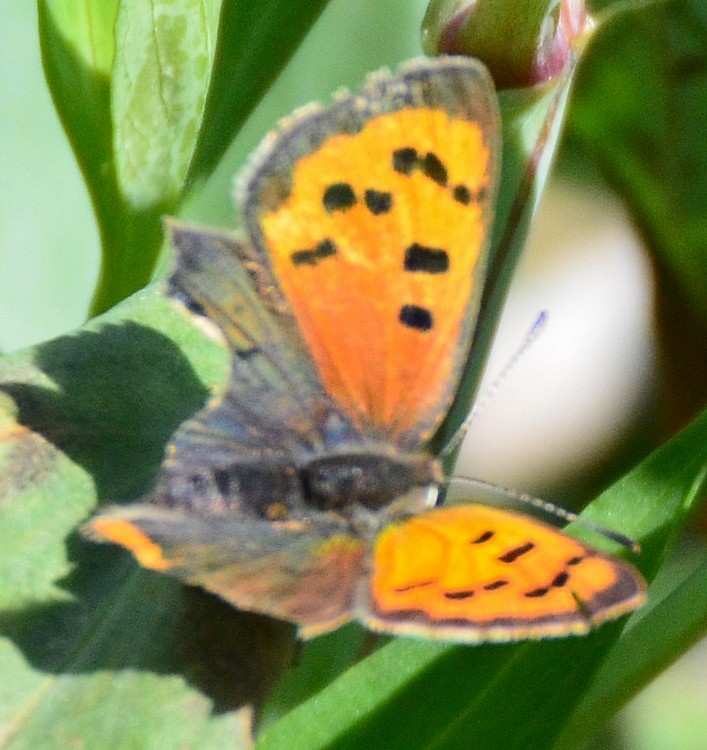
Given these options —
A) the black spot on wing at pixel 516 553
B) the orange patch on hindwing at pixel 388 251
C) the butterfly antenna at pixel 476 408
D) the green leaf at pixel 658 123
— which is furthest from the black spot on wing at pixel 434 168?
the green leaf at pixel 658 123

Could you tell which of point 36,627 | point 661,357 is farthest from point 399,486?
point 661,357

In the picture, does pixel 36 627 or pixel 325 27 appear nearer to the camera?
pixel 36 627

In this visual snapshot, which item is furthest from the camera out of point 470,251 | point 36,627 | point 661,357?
point 661,357

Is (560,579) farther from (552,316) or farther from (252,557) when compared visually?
(552,316)

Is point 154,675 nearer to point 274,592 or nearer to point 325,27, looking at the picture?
point 274,592

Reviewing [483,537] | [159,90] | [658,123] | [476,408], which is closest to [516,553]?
[483,537]

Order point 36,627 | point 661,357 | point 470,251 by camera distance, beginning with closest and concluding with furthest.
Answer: point 36,627 → point 470,251 → point 661,357

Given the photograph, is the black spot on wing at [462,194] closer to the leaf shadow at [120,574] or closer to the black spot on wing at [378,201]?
the black spot on wing at [378,201]
